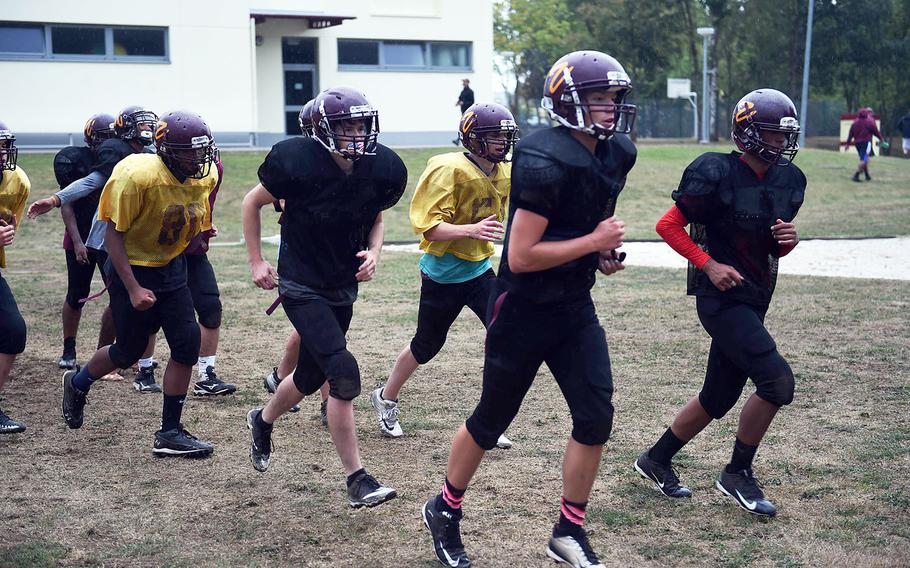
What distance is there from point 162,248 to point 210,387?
69.3 inches

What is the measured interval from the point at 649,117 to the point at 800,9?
881 cm

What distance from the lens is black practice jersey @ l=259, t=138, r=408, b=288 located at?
4.95m

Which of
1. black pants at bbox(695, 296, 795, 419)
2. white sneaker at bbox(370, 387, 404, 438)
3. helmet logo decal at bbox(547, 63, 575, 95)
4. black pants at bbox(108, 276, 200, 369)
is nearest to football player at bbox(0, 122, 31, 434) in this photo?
black pants at bbox(108, 276, 200, 369)

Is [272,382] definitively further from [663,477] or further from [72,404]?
[663,477]

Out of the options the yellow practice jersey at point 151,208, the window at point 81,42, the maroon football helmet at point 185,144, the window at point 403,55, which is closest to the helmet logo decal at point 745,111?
the maroon football helmet at point 185,144

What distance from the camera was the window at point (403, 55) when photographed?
1321 inches

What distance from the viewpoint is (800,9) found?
49719mm

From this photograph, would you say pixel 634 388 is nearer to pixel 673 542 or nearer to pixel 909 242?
pixel 673 542

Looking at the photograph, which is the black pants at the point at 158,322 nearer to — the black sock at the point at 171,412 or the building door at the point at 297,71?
the black sock at the point at 171,412

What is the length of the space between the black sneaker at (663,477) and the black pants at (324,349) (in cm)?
153

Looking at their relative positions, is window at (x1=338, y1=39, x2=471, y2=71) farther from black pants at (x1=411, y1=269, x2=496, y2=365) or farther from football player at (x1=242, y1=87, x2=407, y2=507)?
football player at (x1=242, y1=87, x2=407, y2=507)

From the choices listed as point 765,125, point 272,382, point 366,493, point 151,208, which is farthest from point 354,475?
point 765,125

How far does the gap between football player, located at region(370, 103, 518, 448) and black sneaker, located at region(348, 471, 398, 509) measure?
4.34 ft

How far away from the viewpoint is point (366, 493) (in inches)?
188
